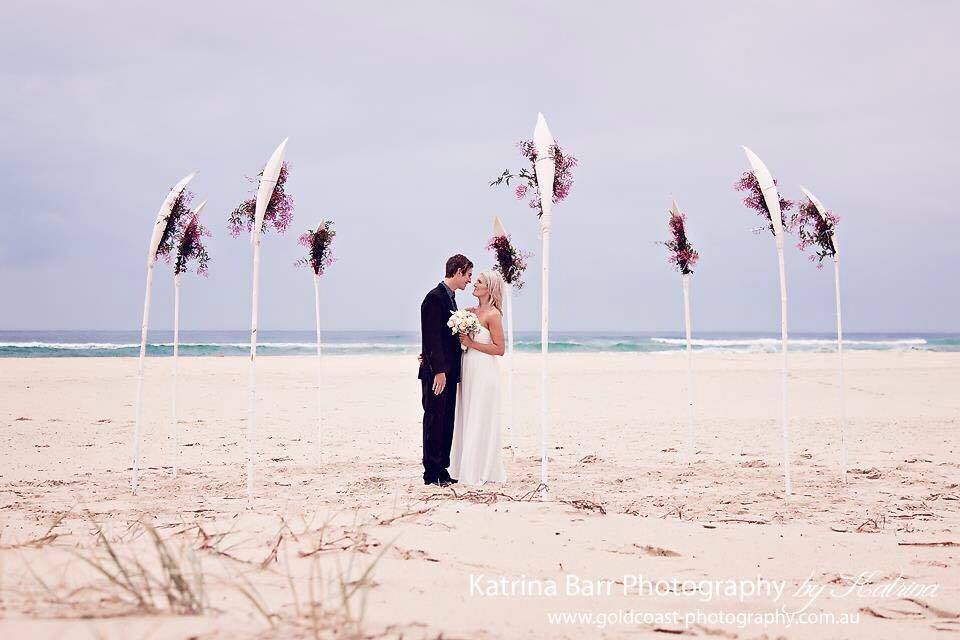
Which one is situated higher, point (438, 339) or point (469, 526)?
point (438, 339)

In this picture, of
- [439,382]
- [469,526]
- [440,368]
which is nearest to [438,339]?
[440,368]

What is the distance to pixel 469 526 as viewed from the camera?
5562 millimetres

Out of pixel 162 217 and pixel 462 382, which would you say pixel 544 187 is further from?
pixel 162 217

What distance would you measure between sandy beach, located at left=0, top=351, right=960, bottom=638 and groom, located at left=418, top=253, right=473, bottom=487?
1.39ft

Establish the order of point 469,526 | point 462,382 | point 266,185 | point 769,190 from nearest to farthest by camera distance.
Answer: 1. point 469,526
2. point 266,185
3. point 769,190
4. point 462,382

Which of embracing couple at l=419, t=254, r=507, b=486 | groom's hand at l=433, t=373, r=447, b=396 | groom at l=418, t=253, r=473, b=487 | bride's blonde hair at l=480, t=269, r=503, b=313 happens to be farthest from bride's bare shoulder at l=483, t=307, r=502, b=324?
groom's hand at l=433, t=373, r=447, b=396

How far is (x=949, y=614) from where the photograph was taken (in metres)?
4.34

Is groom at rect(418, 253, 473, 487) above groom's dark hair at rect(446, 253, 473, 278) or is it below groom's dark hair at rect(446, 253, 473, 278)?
below

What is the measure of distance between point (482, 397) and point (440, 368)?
0.59m

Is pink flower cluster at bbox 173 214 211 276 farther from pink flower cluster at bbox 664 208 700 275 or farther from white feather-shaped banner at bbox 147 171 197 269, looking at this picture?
pink flower cluster at bbox 664 208 700 275

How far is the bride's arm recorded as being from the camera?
8.33 meters

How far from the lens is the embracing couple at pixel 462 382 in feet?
27.3

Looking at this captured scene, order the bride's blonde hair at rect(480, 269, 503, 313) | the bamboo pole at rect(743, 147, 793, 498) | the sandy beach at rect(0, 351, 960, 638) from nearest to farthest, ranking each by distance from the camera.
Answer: the sandy beach at rect(0, 351, 960, 638) → the bamboo pole at rect(743, 147, 793, 498) → the bride's blonde hair at rect(480, 269, 503, 313)

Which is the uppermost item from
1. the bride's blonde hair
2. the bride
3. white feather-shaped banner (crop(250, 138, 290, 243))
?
white feather-shaped banner (crop(250, 138, 290, 243))
